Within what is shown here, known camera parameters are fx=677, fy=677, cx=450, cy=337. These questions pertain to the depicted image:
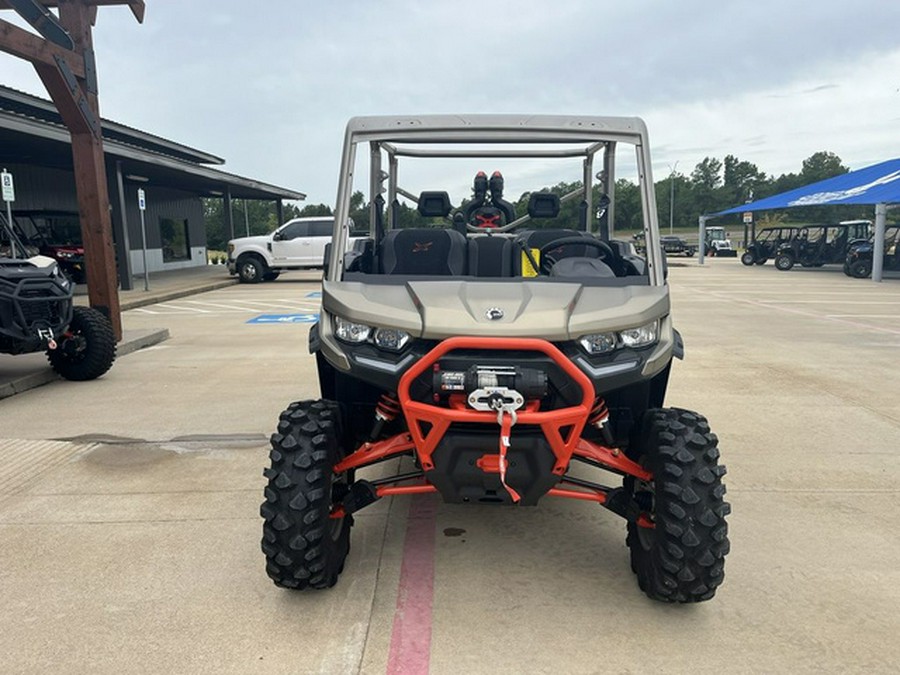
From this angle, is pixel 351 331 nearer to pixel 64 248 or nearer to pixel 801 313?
pixel 801 313

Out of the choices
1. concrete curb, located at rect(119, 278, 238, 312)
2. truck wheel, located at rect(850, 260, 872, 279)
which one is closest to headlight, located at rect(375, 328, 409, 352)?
concrete curb, located at rect(119, 278, 238, 312)

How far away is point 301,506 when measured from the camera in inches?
103

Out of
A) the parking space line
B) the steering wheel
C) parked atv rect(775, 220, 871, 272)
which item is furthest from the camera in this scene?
parked atv rect(775, 220, 871, 272)

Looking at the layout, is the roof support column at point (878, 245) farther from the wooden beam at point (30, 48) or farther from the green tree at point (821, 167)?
the green tree at point (821, 167)

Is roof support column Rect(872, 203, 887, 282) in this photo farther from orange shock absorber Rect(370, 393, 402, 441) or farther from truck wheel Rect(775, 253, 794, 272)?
orange shock absorber Rect(370, 393, 402, 441)

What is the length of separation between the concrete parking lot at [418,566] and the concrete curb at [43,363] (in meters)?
0.56

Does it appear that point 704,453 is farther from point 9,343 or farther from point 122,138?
point 122,138

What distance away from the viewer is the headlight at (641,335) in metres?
2.64

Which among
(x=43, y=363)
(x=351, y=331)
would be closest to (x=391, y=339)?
(x=351, y=331)

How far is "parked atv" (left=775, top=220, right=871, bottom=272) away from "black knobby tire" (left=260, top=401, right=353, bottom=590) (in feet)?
87.6

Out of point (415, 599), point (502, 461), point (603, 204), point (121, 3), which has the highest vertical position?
point (121, 3)

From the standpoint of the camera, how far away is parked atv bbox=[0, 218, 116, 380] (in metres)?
5.93

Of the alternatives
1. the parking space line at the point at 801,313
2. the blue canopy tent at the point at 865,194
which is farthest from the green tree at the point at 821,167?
the parking space line at the point at 801,313

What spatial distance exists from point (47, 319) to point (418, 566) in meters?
4.90
